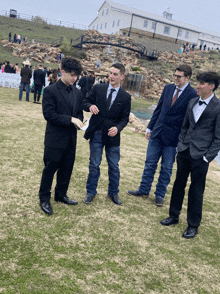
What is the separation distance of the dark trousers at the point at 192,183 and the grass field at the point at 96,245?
35 centimetres

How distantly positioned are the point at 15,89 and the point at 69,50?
21012 mm

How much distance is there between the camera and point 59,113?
3.24 meters

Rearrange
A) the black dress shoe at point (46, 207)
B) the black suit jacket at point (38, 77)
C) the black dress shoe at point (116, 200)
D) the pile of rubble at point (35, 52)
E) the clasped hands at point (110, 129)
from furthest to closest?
1. the pile of rubble at point (35, 52)
2. the black suit jacket at point (38, 77)
3. the black dress shoe at point (116, 200)
4. the clasped hands at point (110, 129)
5. the black dress shoe at point (46, 207)

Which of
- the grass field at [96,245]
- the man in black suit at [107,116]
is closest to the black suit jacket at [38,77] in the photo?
the grass field at [96,245]

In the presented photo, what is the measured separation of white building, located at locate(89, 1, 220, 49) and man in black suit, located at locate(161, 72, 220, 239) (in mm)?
51404

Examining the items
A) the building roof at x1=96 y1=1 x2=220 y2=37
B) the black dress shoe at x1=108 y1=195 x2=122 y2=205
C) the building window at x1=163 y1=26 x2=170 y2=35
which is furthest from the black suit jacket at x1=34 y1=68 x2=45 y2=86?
the building window at x1=163 y1=26 x2=170 y2=35

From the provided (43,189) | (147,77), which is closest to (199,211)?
(43,189)

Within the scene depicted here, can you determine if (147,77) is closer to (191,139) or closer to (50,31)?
(50,31)

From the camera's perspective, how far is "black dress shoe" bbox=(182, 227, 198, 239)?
136 inches

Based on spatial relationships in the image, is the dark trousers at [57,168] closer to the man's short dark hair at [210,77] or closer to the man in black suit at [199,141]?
the man in black suit at [199,141]

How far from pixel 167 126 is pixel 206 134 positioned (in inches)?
35.1

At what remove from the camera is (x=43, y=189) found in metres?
3.45

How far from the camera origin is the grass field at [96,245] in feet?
7.88

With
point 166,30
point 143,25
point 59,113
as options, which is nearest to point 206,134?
point 59,113
